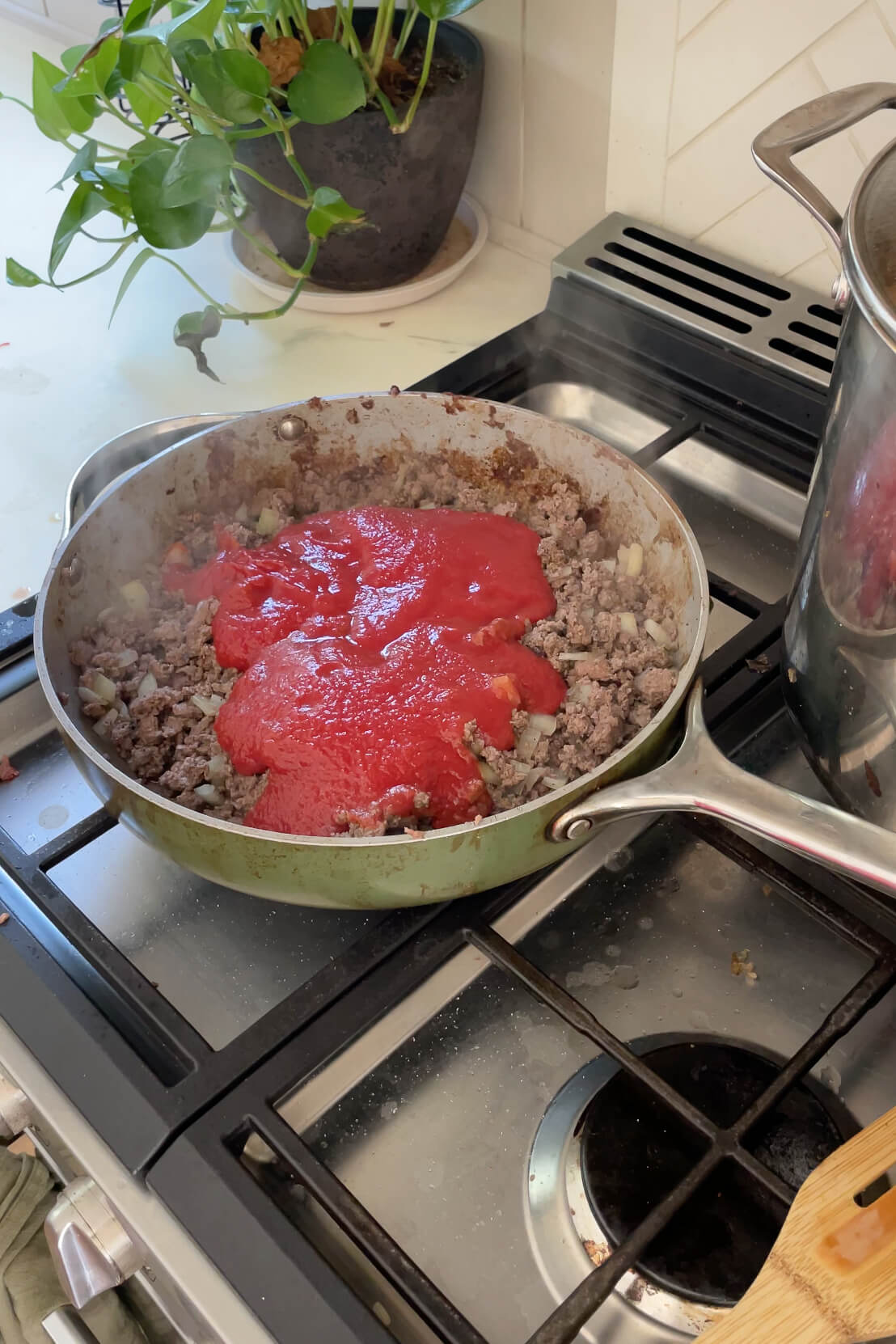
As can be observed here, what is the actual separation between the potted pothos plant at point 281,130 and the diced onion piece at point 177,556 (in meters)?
0.21

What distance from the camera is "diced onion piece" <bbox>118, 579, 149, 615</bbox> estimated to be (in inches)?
30.0

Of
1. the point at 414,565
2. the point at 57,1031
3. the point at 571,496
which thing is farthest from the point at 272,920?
the point at 571,496

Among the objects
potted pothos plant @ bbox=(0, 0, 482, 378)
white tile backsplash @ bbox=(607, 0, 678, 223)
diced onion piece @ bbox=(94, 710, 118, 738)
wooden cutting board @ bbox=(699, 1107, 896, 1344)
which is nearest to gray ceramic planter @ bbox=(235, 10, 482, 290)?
potted pothos plant @ bbox=(0, 0, 482, 378)

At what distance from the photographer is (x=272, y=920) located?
671 millimetres

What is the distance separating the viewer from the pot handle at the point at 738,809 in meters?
0.48

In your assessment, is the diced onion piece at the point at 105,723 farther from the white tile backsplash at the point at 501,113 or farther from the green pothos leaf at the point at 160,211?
the white tile backsplash at the point at 501,113

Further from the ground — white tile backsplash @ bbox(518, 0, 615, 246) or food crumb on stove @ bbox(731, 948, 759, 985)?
white tile backsplash @ bbox(518, 0, 615, 246)

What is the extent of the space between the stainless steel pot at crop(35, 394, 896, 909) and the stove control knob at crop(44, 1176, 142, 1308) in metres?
0.17

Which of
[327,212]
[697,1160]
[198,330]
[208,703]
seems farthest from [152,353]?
[697,1160]

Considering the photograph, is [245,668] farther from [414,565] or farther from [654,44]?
[654,44]

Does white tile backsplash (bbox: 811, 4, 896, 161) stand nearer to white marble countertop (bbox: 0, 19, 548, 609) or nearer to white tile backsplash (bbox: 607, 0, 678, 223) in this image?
white tile backsplash (bbox: 607, 0, 678, 223)

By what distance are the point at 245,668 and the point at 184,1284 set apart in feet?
1.13

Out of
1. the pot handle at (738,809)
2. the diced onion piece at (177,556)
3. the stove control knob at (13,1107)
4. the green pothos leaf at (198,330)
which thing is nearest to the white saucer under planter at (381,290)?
the green pothos leaf at (198,330)

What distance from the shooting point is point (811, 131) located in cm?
60
